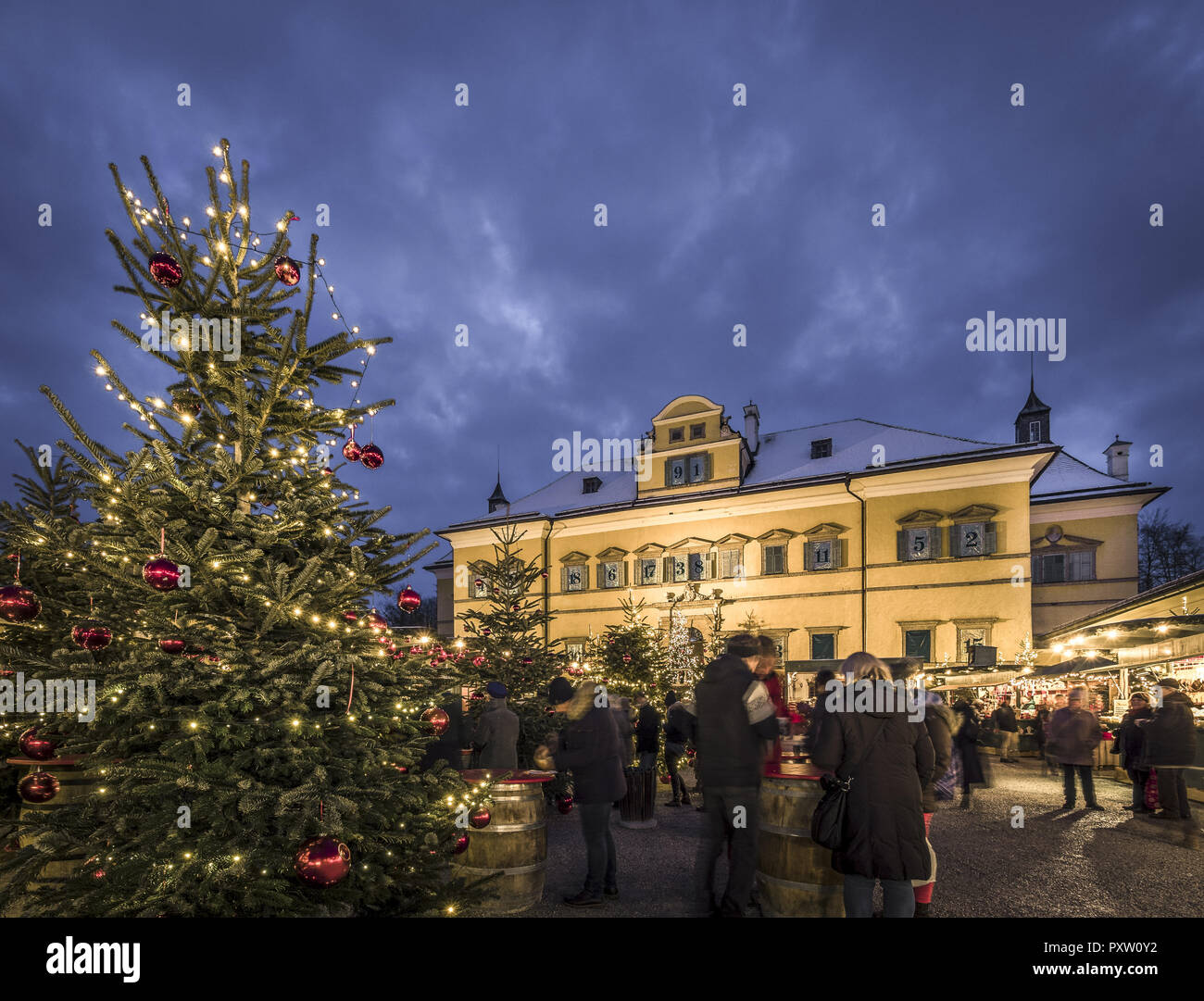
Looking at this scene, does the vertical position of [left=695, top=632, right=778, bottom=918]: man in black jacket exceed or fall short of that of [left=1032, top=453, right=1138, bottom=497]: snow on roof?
it falls short

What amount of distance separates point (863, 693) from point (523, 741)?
756 centimetres

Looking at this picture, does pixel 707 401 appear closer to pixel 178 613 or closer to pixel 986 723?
pixel 986 723

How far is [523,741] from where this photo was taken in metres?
10.4

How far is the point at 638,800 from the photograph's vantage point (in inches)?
346

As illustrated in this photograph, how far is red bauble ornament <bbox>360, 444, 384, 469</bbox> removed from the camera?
5.30m

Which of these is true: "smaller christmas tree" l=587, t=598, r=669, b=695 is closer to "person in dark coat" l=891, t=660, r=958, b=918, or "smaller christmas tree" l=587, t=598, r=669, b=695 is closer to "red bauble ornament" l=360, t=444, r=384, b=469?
"person in dark coat" l=891, t=660, r=958, b=918

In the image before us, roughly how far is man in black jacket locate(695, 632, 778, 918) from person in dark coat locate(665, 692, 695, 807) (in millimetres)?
3475

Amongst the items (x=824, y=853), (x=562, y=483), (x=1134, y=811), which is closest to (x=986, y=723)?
(x=1134, y=811)

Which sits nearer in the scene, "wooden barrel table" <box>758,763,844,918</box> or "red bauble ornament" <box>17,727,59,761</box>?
"red bauble ornament" <box>17,727,59,761</box>

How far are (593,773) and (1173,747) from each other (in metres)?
9.09

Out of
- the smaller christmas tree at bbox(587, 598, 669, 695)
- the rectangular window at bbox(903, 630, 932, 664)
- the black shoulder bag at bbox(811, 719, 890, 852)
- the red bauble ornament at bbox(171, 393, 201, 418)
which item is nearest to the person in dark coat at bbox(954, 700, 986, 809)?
the smaller christmas tree at bbox(587, 598, 669, 695)

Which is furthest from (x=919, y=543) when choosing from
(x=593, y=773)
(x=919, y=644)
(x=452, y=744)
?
(x=593, y=773)

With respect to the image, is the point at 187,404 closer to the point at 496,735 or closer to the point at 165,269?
the point at 165,269

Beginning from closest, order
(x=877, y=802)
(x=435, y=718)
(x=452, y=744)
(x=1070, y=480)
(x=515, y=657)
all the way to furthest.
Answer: (x=877, y=802), (x=435, y=718), (x=452, y=744), (x=515, y=657), (x=1070, y=480)
